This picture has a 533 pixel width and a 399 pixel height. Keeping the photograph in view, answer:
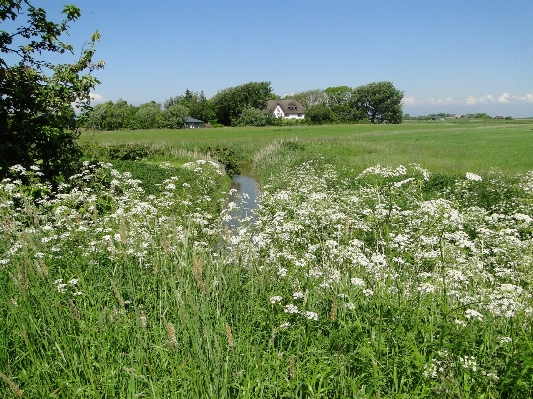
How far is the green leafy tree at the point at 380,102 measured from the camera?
12312cm

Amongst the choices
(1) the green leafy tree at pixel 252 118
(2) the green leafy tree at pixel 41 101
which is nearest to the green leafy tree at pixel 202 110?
(1) the green leafy tree at pixel 252 118

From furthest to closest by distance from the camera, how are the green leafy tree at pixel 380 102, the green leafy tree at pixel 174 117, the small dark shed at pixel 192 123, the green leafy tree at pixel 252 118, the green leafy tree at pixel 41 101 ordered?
the green leafy tree at pixel 380 102 < the small dark shed at pixel 192 123 < the green leafy tree at pixel 174 117 < the green leafy tree at pixel 252 118 < the green leafy tree at pixel 41 101

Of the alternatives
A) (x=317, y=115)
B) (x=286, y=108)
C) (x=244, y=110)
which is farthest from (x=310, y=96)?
(x=244, y=110)

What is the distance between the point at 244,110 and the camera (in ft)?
335

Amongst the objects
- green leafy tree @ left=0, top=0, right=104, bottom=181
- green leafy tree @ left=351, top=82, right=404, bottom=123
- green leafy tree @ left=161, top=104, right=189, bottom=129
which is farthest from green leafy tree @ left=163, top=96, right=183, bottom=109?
green leafy tree @ left=0, top=0, right=104, bottom=181

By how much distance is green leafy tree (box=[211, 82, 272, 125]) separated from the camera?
109438mm

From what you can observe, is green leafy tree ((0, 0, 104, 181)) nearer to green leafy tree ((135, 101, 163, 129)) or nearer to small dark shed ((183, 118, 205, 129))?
green leafy tree ((135, 101, 163, 129))

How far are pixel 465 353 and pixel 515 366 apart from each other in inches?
15.7

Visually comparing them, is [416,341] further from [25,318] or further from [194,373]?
[25,318]

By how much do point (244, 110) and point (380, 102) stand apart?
2066 inches

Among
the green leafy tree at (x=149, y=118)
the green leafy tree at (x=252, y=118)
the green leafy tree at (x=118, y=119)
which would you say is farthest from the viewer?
the green leafy tree at (x=149, y=118)

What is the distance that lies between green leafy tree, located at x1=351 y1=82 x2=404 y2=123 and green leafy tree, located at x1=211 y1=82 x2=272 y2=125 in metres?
36.6

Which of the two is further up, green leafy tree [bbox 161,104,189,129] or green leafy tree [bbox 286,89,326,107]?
green leafy tree [bbox 286,89,326,107]

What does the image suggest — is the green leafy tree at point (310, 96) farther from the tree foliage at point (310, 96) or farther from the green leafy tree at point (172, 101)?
the green leafy tree at point (172, 101)
